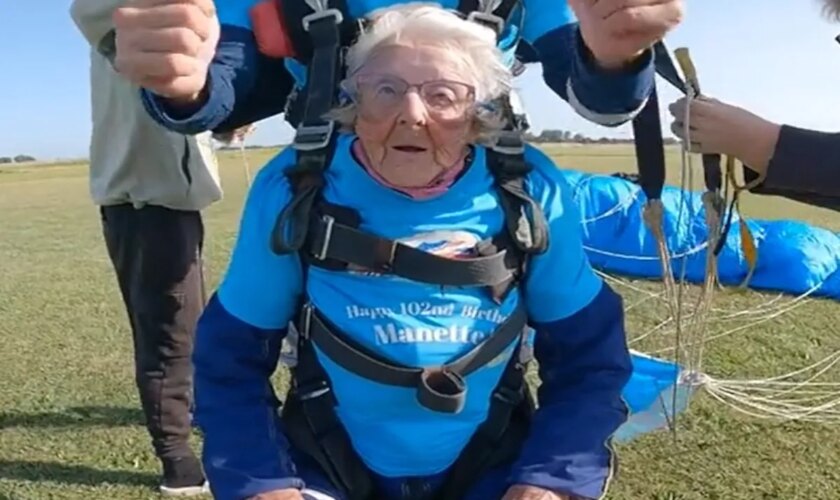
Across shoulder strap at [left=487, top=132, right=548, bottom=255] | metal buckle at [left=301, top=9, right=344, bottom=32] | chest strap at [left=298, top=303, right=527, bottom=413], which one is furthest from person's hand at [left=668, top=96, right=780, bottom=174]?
metal buckle at [left=301, top=9, right=344, bottom=32]

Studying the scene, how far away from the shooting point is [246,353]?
1.40 metres

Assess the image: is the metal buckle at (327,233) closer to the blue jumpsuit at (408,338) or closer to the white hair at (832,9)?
the blue jumpsuit at (408,338)

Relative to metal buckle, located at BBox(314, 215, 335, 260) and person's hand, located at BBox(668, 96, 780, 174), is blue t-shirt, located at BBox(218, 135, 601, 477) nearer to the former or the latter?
metal buckle, located at BBox(314, 215, 335, 260)

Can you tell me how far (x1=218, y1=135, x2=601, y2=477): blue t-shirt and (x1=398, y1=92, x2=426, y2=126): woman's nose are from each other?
11cm

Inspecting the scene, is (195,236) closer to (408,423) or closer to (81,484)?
(81,484)

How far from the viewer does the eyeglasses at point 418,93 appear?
1334mm

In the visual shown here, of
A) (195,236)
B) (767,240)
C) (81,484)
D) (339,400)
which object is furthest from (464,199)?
(767,240)

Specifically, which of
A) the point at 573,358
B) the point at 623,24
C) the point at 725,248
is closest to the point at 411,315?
the point at 573,358

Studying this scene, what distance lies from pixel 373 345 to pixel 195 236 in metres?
1.73

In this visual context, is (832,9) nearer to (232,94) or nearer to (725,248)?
(232,94)

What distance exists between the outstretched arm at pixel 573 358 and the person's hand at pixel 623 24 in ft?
0.85

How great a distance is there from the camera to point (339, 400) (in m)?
1.42

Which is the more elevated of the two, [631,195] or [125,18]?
[125,18]

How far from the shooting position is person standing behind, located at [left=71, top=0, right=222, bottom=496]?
9.30 feet
